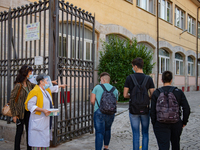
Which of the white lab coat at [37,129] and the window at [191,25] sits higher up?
the window at [191,25]

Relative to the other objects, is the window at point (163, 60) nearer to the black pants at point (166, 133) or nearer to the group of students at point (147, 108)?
the group of students at point (147, 108)

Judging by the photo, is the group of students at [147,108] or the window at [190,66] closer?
the group of students at [147,108]

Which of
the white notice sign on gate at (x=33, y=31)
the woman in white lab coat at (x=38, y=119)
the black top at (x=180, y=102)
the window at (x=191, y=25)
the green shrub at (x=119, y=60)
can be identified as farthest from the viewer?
the window at (x=191, y=25)

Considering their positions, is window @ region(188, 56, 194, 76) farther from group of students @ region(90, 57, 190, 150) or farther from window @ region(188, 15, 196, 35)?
group of students @ region(90, 57, 190, 150)

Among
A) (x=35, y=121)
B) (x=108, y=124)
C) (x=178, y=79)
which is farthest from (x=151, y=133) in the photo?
(x=178, y=79)

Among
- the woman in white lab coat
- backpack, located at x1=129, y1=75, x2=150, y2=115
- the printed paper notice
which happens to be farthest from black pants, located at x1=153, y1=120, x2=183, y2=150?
the printed paper notice

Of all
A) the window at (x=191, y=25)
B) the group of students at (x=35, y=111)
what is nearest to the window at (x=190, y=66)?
the window at (x=191, y=25)

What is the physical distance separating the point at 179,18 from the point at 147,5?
6948 millimetres

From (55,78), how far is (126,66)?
6777mm

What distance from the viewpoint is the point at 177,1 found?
21781mm

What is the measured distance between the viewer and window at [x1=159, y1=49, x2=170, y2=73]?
19.4m

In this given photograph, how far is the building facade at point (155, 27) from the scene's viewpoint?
12.3m

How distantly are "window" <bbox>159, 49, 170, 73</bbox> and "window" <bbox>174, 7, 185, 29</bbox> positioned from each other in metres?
3.91

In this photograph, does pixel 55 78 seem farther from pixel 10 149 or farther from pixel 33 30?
pixel 10 149
